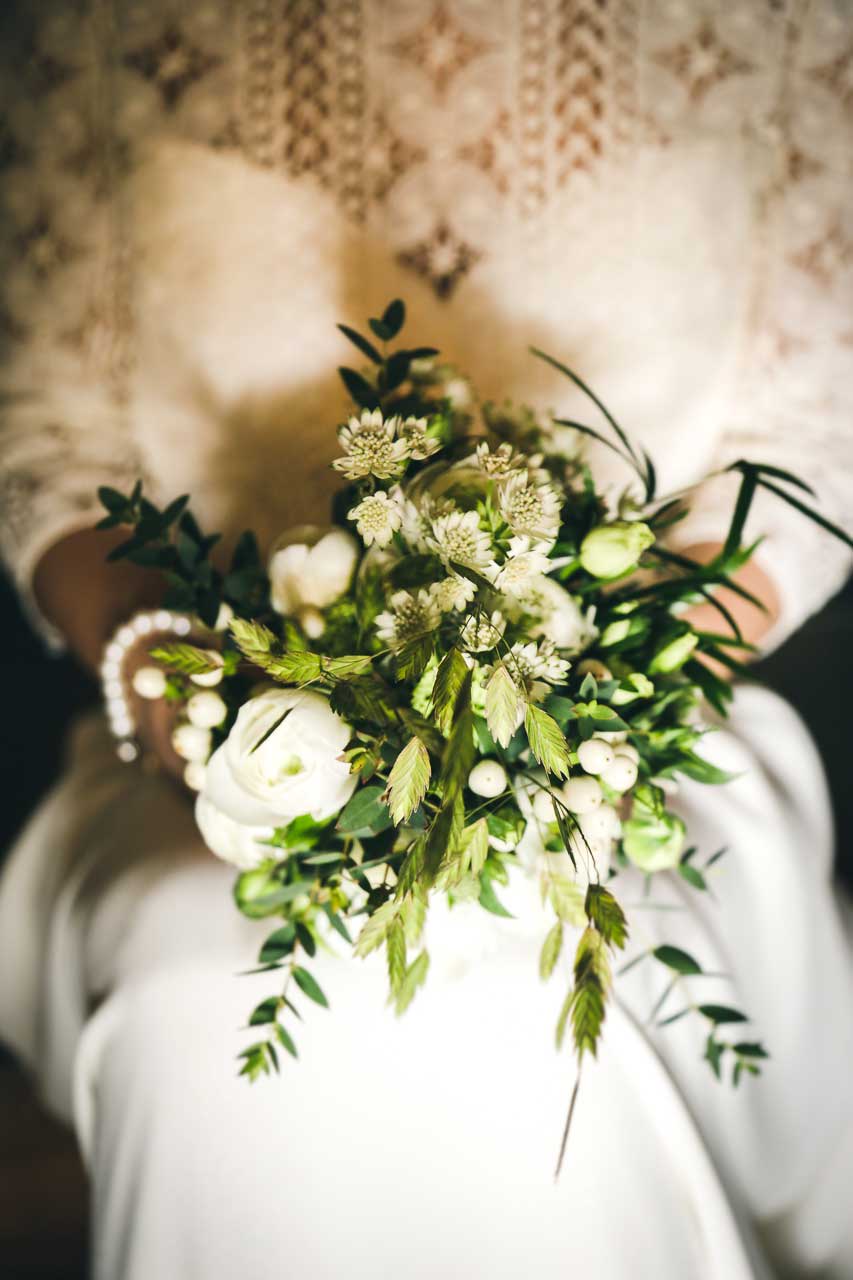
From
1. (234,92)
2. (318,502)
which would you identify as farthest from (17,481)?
(234,92)

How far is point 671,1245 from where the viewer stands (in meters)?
0.60

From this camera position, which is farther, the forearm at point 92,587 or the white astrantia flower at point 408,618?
the forearm at point 92,587

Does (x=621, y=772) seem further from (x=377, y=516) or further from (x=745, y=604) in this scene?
(x=745, y=604)

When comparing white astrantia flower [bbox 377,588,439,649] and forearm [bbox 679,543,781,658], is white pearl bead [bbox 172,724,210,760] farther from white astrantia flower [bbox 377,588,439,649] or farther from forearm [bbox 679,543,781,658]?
forearm [bbox 679,543,781,658]

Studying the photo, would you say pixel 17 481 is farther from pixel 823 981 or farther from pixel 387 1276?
pixel 823 981

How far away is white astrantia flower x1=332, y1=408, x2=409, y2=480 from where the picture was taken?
18.5 inches

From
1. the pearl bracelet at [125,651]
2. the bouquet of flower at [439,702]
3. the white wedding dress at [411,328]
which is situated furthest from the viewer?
the pearl bracelet at [125,651]

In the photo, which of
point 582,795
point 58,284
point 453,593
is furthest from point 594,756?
point 58,284

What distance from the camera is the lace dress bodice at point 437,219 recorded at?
851 millimetres

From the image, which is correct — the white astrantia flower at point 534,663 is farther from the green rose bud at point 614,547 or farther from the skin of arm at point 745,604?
the skin of arm at point 745,604

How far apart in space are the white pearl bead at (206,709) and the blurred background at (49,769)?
0.99 meters

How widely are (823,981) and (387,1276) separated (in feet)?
1.65

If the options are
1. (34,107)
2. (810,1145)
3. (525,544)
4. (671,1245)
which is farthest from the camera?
(34,107)

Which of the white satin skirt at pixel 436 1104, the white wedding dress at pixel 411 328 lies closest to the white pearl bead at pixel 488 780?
the white satin skirt at pixel 436 1104
